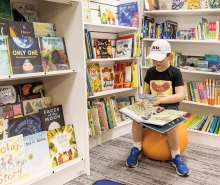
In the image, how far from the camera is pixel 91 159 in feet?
8.07

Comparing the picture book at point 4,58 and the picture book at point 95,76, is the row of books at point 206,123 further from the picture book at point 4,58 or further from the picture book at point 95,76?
the picture book at point 4,58

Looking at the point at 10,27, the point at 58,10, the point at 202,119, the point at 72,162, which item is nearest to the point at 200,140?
the point at 202,119

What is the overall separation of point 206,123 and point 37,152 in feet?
6.10

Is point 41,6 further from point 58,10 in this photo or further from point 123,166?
point 123,166

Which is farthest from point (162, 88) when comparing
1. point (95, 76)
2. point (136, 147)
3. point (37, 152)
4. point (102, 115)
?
point (37, 152)

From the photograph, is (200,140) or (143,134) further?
(200,140)

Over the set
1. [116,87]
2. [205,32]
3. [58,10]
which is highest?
[58,10]

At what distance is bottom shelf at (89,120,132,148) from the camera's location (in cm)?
276

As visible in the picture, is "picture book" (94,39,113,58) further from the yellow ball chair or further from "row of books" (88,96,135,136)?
the yellow ball chair

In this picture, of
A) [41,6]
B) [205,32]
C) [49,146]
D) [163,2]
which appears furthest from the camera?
[163,2]

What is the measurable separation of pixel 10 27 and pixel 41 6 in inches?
18.1

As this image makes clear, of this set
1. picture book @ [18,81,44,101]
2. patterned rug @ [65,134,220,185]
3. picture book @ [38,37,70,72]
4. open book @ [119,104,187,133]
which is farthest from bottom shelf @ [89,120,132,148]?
picture book @ [38,37,70,72]

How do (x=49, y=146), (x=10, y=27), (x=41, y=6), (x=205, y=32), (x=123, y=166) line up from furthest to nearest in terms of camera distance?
(x=205, y=32) < (x=123, y=166) < (x=41, y=6) < (x=49, y=146) < (x=10, y=27)

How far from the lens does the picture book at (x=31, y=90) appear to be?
2068 millimetres
